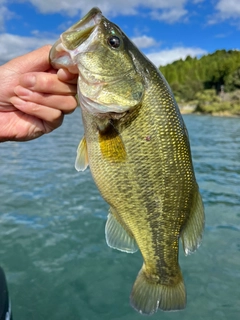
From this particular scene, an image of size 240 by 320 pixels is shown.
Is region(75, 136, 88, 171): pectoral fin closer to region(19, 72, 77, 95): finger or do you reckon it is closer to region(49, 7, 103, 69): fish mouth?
region(19, 72, 77, 95): finger

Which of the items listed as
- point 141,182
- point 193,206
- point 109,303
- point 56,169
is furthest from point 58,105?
point 56,169

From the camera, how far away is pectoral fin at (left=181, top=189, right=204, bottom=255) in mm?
2852

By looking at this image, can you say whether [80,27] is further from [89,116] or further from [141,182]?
[141,182]

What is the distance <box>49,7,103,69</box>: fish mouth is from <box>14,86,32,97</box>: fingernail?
18.1 inches

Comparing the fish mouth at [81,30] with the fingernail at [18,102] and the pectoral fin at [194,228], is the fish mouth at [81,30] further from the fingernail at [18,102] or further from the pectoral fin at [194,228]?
the pectoral fin at [194,228]

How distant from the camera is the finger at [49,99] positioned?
2875 mm

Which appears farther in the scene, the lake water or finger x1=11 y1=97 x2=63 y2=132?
the lake water

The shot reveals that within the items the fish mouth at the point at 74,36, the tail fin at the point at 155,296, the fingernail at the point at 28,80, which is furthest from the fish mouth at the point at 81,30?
the tail fin at the point at 155,296

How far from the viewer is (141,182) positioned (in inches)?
104

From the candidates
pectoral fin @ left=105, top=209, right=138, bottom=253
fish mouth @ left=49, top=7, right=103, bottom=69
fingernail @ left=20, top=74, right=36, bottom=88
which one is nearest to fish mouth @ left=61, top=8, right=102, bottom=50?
fish mouth @ left=49, top=7, right=103, bottom=69

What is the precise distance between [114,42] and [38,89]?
2.39ft

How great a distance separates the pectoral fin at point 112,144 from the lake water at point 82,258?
3.31 metres

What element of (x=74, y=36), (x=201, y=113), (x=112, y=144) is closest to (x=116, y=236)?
(x=112, y=144)

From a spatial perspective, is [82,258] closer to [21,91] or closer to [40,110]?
[40,110]
